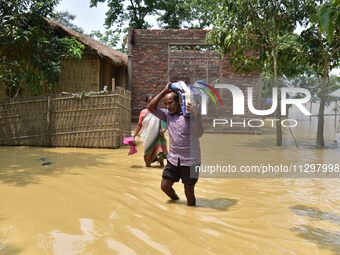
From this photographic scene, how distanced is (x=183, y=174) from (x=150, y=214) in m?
0.58

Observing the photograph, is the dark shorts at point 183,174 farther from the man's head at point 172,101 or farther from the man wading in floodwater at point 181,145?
the man's head at point 172,101

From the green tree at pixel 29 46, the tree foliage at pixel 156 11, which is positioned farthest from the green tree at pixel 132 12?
the green tree at pixel 29 46

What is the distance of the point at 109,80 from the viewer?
16266 mm

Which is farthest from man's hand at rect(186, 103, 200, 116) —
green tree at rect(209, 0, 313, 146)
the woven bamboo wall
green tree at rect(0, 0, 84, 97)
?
green tree at rect(209, 0, 313, 146)

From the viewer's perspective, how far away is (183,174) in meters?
4.21

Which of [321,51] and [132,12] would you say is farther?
[132,12]

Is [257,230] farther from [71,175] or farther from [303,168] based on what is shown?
[303,168]

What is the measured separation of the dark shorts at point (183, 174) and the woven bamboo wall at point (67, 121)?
4883 mm

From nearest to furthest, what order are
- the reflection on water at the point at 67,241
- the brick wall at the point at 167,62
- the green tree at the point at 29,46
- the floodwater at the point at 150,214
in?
the reflection on water at the point at 67,241, the floodwater at the point at 150,214, the green tree at the point at 29,46, the brick wall at the point at 167,62

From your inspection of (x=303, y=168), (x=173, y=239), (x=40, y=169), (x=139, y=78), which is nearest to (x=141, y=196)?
(x=173, y=239)

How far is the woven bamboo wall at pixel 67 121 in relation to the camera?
903 cm

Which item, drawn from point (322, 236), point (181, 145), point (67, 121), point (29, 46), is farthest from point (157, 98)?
point (29, 46)

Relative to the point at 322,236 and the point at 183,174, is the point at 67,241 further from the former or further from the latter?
the point at 322,236

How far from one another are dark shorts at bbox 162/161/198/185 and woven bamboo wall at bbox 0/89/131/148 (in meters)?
4.88
